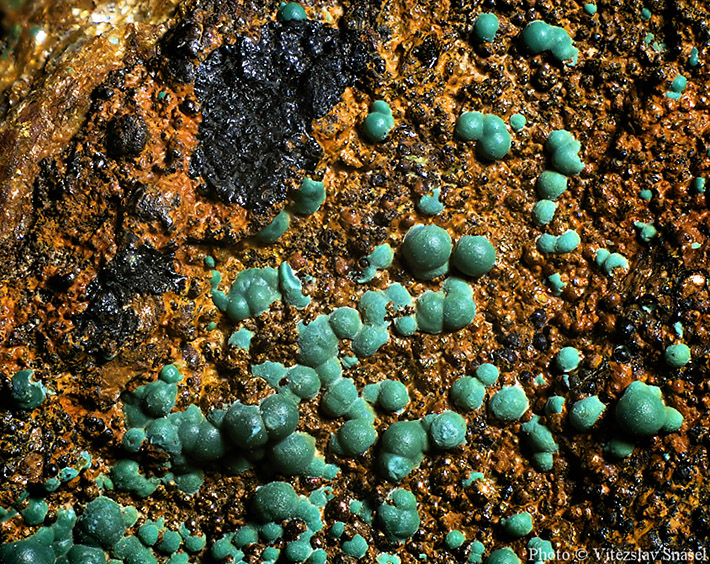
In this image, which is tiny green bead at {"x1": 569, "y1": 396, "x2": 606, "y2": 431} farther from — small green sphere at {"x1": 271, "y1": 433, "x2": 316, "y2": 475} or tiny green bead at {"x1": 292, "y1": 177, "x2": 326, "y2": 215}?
tiny green bead at {"x1": 292, "y1": 177, "x2": 326, "y2": 215}

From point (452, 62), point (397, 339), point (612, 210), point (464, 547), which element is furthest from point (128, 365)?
point (612, 210)

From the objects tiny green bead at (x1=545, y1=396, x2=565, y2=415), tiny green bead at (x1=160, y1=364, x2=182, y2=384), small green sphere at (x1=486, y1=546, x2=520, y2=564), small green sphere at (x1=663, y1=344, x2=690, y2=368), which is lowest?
small green sphere at (x1=486, y1=546, x2=520, y2=564)

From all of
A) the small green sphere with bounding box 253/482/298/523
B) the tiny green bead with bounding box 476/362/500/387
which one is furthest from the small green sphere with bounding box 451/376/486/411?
the small green sphere with bounding box 253/482/298/523

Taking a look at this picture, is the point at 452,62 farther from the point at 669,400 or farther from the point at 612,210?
the point at 669,400

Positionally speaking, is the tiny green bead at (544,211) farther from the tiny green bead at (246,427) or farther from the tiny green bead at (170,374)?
the tiny green bead at (170,374)

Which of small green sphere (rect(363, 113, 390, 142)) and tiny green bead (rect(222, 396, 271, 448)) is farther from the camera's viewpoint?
small green sphere (rect(363, 113, 390, 142))
